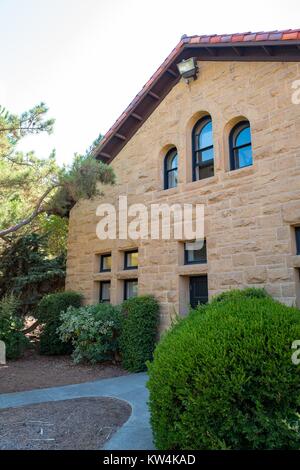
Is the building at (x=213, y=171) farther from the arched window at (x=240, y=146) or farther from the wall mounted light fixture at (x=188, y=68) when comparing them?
the wall mounted light fixture at (x=188, y=68)

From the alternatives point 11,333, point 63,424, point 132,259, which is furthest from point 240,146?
point 11,333

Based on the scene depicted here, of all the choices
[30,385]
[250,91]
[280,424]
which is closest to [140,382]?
[30,385]

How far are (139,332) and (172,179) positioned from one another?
14.4 ft

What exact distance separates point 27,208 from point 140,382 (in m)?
6.71

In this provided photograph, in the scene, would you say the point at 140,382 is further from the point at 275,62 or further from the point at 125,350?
the point at 275,62

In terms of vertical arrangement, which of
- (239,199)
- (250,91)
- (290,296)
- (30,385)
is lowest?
(30,385)

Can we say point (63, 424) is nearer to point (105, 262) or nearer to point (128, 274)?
point (128, 274)

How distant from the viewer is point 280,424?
2.88 meters

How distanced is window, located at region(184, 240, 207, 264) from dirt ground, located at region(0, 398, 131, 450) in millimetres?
3917

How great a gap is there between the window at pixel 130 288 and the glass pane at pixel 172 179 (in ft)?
9.86

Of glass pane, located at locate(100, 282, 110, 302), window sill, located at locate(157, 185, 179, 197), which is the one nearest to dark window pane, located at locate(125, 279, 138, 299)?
glass pane, located at locate(100, 282, 110, 302)

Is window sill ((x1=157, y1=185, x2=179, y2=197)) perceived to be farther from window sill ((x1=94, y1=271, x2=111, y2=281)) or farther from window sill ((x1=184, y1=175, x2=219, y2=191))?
window sill ((x1=94, y1=271, x2=111, y2=281))

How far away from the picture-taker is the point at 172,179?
9.72 m

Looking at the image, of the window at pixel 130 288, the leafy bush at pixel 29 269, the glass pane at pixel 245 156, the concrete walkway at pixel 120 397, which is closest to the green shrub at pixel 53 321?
the window at pixel 130 288
